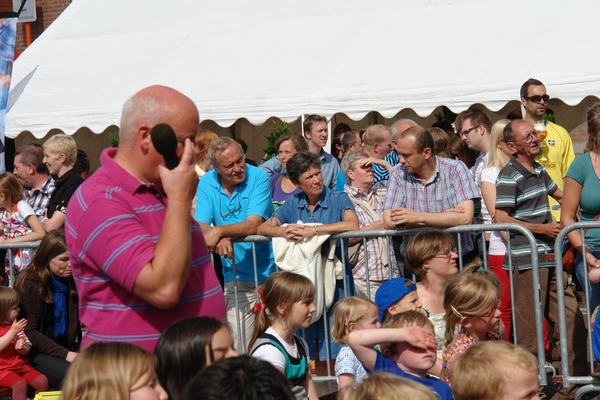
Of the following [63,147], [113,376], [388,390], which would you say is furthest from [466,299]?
[63,147]

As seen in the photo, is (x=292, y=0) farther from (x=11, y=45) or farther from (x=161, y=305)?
(x=161, y=305)

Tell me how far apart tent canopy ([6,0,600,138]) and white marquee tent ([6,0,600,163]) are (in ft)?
0.05

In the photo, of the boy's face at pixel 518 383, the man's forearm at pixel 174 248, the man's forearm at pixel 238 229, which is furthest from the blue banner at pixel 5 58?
the boy's face at pixel 518 383

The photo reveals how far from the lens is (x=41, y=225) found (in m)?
7.25

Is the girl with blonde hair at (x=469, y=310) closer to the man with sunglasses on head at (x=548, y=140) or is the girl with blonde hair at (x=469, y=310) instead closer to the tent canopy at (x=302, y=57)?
the man with sunglasses on head at (x=548, y=140)

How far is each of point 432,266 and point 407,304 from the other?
17.7 inches

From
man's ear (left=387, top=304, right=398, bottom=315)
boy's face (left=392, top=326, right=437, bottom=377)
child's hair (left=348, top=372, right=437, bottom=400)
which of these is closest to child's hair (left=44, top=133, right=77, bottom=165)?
man's ear (left=387, top=304, right=398, bottom=315)

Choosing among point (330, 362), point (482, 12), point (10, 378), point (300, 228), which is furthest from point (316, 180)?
point (482, 12)

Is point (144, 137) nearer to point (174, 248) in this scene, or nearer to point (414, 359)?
point (174, 248)

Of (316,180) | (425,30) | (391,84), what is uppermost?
(425,30)

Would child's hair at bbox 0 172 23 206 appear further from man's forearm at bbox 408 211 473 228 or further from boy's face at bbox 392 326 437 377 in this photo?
boy's face at bbox 392 326 437 377

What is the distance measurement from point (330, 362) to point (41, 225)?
2.82 meters

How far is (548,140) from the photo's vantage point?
7500 millimetres

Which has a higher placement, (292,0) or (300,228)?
(292,0)
